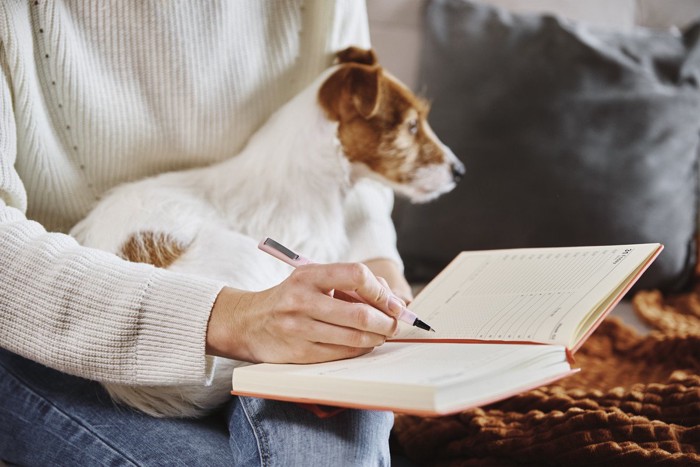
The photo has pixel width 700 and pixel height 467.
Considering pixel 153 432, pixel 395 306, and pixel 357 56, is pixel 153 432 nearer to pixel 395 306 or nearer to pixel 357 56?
pixel 395 306

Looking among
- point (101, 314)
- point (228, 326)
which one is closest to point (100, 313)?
point (101, 314)

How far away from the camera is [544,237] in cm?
139

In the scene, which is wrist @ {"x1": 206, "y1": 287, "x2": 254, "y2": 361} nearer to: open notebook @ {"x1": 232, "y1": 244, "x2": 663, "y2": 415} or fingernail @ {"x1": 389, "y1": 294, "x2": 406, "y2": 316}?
open notebook @ {"x1": 232, "y1": 244, "x2": 663, "y2": 415}

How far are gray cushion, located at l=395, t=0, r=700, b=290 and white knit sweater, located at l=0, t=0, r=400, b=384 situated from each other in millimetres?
260

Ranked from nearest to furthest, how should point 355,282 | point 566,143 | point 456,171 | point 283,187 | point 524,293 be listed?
point 355,282 < point 524,293 < point 283,187 < point 456,171 < point 566,143

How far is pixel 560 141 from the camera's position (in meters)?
1.39

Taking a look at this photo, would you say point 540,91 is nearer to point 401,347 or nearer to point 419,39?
point 419,39

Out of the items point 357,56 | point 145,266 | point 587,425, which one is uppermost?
point 357,56

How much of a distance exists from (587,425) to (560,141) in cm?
68

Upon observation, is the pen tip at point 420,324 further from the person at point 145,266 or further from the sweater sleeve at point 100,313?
the sweater sleeve at point 100,313

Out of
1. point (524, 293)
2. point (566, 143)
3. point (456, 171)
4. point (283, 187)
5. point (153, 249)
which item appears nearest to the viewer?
point (524, 293)

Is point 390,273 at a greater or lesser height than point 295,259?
lesser

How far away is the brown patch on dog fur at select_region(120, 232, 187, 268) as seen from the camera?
0.91 m

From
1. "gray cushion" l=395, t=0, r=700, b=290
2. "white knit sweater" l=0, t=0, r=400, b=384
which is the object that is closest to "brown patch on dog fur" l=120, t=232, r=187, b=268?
"white knit sweater" l=0, t=0, r=400, b=384
